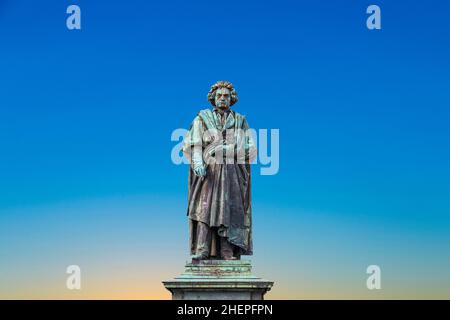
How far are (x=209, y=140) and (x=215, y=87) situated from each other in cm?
141

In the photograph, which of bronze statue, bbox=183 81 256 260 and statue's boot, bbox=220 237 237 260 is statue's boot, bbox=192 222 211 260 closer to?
bronze statue, bbox=183 81 256 260

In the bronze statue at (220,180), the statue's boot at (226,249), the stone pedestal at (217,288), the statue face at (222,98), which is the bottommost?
the stone pedestal at (217,288)

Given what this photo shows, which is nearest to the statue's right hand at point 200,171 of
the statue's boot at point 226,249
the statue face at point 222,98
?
the statue's boot at point 226,249

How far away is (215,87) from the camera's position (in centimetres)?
2083

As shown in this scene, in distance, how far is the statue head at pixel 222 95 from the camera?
20.7 metres

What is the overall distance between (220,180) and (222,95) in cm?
219

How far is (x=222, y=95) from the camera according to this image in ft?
67.8

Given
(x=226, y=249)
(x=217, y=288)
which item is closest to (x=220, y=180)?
(x=226, y=249)

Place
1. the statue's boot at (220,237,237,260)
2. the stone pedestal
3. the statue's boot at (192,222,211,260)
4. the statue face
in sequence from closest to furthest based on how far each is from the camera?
the stone pedestal < the statue's boot at (192,222,211,260) < the statue's boot at (220,237,237,260) < the statue face

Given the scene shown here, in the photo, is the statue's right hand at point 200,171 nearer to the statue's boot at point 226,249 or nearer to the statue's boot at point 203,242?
the statue's boot at point 203,242

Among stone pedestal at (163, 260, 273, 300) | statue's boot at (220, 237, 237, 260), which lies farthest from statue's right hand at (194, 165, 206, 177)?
stone pedestal at (163, 260, 273, 300)

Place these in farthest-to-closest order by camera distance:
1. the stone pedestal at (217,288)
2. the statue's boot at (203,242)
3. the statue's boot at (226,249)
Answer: the statue's boot at (226,249)
the statue's boot at (203,242)
the stone pedestal at (217,288)

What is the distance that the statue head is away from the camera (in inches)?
814
